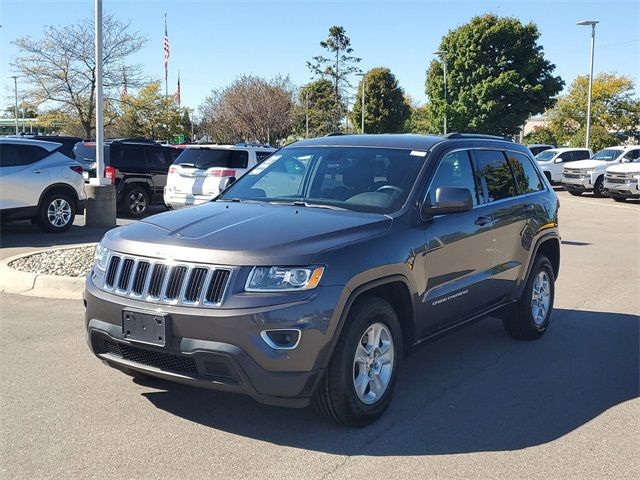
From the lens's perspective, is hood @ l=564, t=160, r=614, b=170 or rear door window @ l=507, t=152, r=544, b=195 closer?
rear door window @ l=507, t=152, r=544, b=195

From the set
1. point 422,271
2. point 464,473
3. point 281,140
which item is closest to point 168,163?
point 422,271

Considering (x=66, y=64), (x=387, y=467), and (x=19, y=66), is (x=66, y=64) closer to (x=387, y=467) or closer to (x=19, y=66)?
(x=19, y=66)

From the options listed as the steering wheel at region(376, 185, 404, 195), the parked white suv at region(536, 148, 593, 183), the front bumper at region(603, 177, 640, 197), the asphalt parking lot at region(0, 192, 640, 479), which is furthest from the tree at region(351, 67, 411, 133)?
the steering wheel at region(376, 185, 404, 195)

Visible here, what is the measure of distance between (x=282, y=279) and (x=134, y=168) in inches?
486

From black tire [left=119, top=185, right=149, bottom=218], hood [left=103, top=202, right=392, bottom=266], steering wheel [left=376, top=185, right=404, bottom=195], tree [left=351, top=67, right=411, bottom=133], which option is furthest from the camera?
tree [left=351, top=67, right=411, bottom=133]

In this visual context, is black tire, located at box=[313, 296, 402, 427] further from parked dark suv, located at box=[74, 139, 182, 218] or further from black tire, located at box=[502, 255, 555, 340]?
parked dark suv, located at box=[74, 139, 182, 218]

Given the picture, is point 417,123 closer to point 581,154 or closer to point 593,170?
point 581,154

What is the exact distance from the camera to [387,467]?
12.1 feet

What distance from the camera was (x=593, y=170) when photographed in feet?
86.0

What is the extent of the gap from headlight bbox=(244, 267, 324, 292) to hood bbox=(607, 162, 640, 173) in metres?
22.2

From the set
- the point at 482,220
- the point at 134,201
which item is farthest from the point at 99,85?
the point at 482,220

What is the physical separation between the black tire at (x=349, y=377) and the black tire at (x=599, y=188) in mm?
24590

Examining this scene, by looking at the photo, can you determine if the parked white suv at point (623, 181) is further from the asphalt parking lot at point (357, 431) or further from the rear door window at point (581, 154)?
the asphalt parking lot at point (357, 431)

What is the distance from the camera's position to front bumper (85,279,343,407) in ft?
11.9
